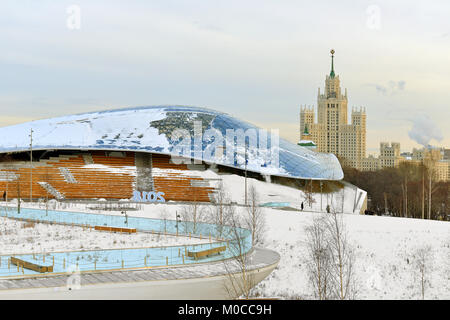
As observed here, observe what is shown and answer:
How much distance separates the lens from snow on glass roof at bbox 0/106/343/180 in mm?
43844

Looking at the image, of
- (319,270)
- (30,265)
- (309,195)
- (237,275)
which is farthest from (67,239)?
(309,195)

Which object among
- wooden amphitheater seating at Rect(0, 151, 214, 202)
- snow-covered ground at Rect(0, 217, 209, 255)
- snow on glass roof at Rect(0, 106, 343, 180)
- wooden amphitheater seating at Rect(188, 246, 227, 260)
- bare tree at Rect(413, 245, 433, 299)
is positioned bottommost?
bare tree at Rect(413, 245, 433, 299)

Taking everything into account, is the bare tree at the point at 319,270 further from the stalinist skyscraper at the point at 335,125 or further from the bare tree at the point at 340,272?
the stalinist skyscraper at the point at 335,125

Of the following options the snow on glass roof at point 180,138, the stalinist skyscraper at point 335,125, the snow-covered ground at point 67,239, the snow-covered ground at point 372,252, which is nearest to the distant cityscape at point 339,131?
the stalinist skyscraper at point 335,125

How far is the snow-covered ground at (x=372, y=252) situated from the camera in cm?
2180

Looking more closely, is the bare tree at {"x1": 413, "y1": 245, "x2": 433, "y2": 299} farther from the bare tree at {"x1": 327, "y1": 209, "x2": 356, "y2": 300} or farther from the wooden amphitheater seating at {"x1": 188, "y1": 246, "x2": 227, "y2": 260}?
the wooden amphitheater seating at {"x1": 188, "y1": 246, "x2": 227, "y2": 260}

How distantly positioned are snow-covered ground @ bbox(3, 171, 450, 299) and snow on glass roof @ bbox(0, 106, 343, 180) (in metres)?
10.9

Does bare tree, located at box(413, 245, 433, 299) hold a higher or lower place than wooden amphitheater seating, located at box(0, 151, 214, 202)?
lower

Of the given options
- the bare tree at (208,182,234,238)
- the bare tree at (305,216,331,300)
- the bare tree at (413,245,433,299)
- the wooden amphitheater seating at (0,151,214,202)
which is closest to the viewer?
the bare tree at (305,216,331,300)

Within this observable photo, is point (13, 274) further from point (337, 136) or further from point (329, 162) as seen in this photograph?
point (337, 136)

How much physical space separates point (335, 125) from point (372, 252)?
163974 mm

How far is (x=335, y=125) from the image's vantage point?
18550cm

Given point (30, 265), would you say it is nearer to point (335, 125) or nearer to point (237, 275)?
point (237, 275)

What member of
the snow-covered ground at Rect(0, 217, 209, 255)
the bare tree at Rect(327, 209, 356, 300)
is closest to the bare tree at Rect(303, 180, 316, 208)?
the bare tree at Rect(327, 209, 356, 300)
